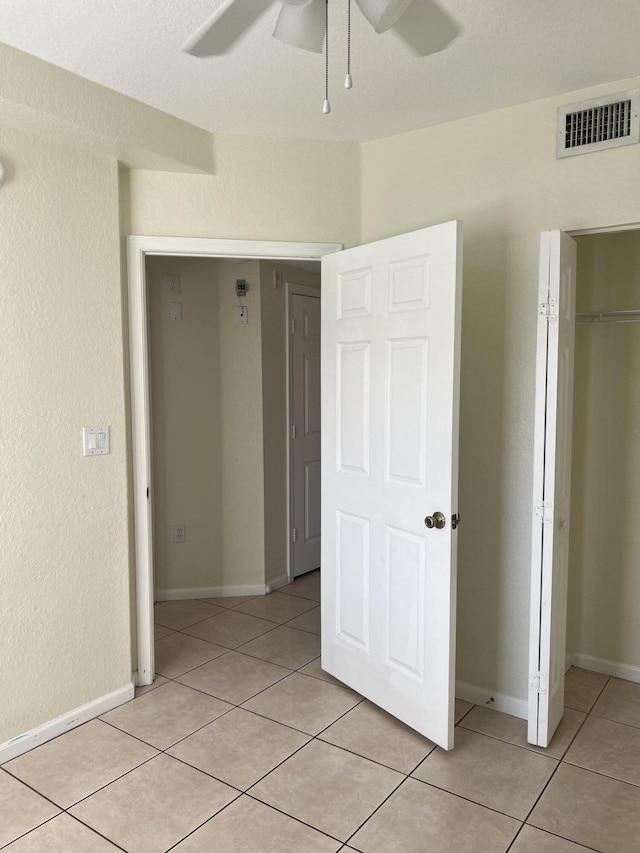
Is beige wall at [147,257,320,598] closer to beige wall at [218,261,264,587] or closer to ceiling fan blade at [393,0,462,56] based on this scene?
beige wall at [218,261,264,587]

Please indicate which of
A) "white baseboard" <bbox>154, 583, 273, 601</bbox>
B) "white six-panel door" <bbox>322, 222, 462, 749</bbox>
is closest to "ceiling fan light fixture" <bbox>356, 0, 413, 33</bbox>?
"white six-panel door" <bbox>322, 222, 462, 749</bbox>

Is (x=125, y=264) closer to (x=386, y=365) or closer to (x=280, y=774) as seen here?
(x=386, y=365)

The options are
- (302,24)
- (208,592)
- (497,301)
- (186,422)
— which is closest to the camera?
(302,24)

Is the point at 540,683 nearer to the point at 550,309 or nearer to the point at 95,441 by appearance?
the point at 550,309

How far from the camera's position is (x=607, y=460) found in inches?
126

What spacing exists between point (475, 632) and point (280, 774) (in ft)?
3.44

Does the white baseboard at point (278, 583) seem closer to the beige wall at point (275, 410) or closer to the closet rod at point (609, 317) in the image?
the beige wall at point (275, 410)

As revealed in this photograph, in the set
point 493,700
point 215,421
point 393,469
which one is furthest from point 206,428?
point 493,700

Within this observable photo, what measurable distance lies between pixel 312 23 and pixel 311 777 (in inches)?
95.2

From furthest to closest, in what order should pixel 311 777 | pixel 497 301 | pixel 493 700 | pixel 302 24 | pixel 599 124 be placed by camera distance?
pixel 493 700 → pixel 497 301 → pixel 599 124 → pixel 311 777 → pixel 302 24

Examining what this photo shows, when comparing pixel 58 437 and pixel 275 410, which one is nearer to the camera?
pixel 58 437

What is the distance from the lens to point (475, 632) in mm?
2926

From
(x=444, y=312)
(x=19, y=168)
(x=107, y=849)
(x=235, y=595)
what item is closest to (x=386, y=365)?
(x=444, y=312)

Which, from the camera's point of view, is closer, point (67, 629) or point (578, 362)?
point (67, 629)
